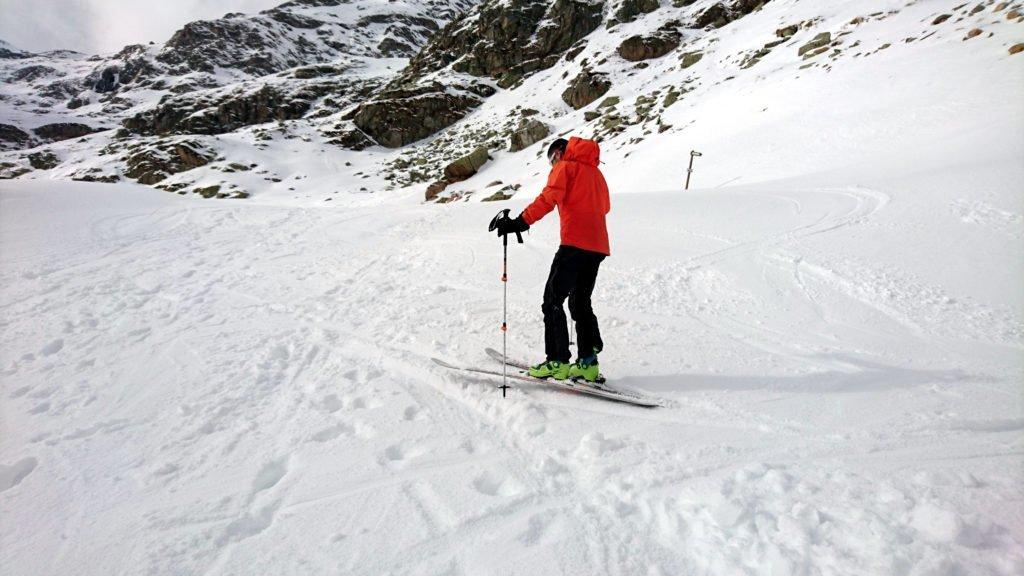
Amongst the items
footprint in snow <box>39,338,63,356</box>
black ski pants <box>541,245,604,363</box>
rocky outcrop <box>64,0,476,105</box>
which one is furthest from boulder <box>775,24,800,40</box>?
rocky outcrop <box>64,0,476,105</box>

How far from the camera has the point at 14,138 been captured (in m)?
77.4

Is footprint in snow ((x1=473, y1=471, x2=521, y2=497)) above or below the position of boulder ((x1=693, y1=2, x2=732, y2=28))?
below

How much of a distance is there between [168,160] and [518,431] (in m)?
54.2

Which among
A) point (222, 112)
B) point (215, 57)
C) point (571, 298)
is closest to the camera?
point (571, 298)

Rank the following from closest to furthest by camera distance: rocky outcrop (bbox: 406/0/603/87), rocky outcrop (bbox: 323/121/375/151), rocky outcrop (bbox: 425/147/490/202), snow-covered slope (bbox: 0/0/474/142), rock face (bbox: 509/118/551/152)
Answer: rocky outcrop (bbox: 425/147/490/202) → rock face (bbox: 509/118/551/152) → rocky outcrop (bbox: 323/121/375/151) → rocky outcrop (bbox: 406/0/603/87) → snow-covered slope (bbox: 0/0/474/142)

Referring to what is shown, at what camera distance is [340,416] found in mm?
3254

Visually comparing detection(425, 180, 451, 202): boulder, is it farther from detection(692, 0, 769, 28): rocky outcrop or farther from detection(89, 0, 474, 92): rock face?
detection(89, 0, 474, 92): rock face

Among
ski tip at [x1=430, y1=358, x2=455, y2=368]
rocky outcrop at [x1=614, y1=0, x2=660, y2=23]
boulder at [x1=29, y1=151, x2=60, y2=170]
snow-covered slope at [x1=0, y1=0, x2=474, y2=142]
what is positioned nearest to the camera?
ski tip at [x1=430, y1=358, x2=455, y2=368]

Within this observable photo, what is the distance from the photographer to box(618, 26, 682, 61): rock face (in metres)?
40.3

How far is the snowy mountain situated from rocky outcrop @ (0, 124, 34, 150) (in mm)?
100102

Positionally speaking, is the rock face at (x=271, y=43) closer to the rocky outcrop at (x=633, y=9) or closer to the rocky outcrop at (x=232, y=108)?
the rocky outcrop at (x=232, y=108)

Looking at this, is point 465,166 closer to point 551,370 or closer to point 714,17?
point 551,370

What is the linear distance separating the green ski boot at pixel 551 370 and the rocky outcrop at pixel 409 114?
174 feet

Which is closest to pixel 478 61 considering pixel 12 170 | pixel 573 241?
pixel 12 170
